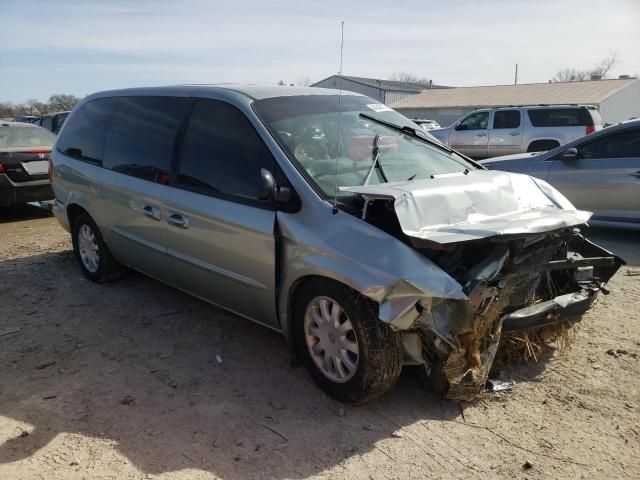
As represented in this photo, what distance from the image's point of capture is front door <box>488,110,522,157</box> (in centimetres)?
1576

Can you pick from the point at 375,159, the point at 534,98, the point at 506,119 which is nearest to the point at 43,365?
the point at 375,159

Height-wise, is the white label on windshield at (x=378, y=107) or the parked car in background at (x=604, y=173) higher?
the white label on windshield at (x=378, y=107)

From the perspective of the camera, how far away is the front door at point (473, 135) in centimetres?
1656

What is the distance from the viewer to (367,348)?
9.66ft

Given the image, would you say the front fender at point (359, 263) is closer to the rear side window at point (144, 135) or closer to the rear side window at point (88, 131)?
the rear side window at point (144, 135)

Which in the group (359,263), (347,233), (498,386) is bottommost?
(498,386)

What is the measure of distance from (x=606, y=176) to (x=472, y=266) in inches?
189

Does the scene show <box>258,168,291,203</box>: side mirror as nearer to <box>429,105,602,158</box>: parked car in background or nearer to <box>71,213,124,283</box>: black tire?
<box>71,213,124,283</box>: black tire

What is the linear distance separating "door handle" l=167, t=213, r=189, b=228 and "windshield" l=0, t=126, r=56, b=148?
6.51 meters

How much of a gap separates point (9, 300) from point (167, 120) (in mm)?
2454

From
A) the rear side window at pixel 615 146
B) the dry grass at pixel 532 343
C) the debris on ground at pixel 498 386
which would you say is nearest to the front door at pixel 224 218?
the debris on ground at pixel 498 386

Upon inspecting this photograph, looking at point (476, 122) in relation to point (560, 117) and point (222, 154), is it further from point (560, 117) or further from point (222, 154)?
point (222, 154)

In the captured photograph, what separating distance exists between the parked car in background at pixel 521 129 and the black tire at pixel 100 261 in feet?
41.2

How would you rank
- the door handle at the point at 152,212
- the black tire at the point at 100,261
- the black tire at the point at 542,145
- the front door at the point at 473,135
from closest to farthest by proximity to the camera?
the door handle at the point at 152,212 < the black tire at the point at 100,261 < the black tire at the point at 542,145 < the front door at the point at 473,135
